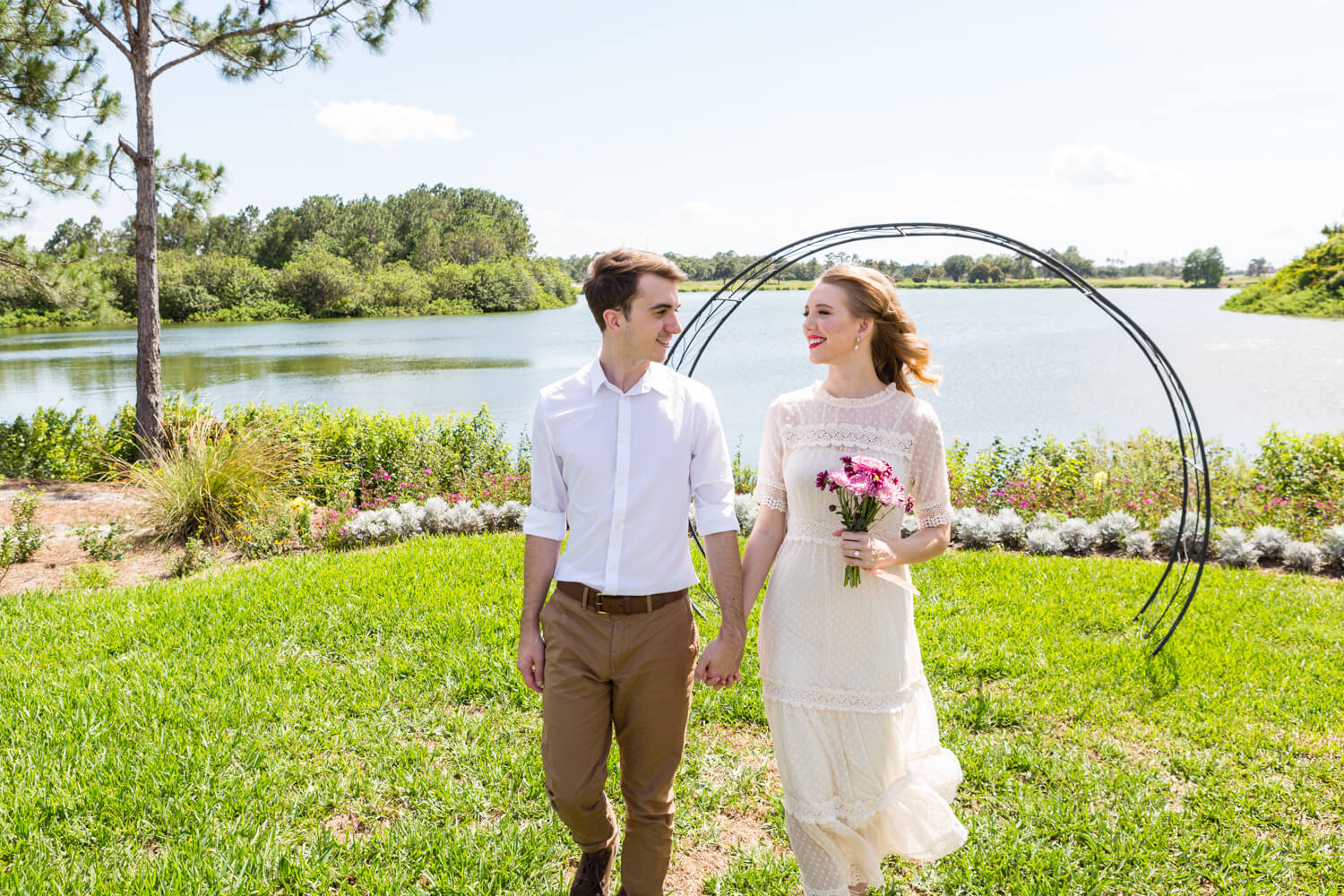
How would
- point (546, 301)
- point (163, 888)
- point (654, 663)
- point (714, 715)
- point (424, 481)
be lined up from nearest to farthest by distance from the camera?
point (654, 663)
point (163, 888)
point (714, 715)
point (424, 481)
point (546, 301)

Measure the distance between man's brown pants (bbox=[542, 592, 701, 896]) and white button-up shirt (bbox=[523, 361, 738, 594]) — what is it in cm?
13

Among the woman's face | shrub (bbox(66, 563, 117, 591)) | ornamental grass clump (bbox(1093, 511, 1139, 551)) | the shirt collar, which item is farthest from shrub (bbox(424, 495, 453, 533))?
ornamental grass clump (bbox(1093, 511, 1139, 551))

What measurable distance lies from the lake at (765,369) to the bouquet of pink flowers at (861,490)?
734 millimetres

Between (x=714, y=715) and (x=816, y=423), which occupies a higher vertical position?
(x=816, y=423)


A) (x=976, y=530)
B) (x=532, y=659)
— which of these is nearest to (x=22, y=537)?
(x=532, y=659)

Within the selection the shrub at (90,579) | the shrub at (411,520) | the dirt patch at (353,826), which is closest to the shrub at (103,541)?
the shrub at (90,579)

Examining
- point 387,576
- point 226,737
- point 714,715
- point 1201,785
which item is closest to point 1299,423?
point 1201,785

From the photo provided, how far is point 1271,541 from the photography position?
647cm

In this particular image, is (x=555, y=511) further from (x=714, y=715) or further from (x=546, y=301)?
(x=546, y=301)

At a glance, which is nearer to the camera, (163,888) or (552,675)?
(552,675)

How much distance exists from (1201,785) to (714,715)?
2114mm

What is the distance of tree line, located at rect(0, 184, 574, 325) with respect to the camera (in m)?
42.1

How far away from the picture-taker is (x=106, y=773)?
10.8 feet

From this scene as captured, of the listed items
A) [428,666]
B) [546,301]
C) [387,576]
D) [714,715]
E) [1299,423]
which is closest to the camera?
[714,715]
